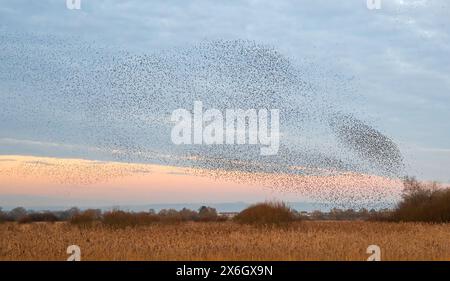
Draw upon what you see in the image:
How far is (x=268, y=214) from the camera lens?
4256 cm

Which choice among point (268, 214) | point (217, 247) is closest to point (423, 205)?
point (268, 214)

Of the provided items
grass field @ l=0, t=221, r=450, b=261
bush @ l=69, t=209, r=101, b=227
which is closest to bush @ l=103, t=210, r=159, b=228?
bush @ l=69, t=209, r=101, b=227

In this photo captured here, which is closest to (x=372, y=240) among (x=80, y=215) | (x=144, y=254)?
(x=144, y=254)

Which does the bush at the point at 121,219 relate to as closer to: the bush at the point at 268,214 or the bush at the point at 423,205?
the bush at the point at 268,214

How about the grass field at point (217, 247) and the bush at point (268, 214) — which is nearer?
the grass field at point (217, 247)

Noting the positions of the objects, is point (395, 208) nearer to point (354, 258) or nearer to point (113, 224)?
point (113, 224)

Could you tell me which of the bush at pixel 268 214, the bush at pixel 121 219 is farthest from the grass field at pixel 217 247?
the bush at pixel 268 214

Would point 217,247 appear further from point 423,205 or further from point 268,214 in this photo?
point 423,205

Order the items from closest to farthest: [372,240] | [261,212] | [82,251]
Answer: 1. [82,251]
2. [372,240]
3. [261,212]

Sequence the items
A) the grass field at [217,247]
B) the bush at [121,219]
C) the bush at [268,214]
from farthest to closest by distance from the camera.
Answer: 1. the bush at [268,214]
2. the bush at [121,219]
3. the grass field at [217,247]

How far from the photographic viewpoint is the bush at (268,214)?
138 feet
